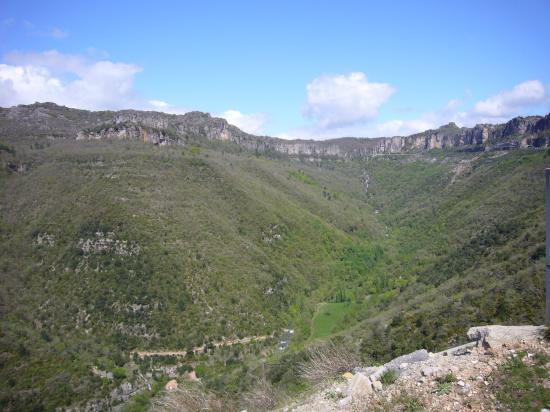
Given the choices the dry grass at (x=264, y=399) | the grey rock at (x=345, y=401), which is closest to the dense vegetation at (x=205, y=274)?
the dry grass at (x=264, y=399)

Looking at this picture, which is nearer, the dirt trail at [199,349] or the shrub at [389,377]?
the shrub at [389,377]

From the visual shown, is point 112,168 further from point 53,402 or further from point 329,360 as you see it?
point 329,360

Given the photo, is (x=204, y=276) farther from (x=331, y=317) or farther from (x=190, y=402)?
(x=190, y=402)

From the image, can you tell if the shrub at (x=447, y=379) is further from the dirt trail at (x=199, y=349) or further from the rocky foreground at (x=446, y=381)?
the dirt trail at (x=199, y=349)

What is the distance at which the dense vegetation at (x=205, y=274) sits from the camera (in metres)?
38.9

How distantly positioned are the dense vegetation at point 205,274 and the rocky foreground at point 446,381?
1092 cm

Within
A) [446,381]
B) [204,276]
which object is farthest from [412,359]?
[204,276]

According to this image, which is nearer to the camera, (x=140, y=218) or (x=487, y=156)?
(x=140, y=218)

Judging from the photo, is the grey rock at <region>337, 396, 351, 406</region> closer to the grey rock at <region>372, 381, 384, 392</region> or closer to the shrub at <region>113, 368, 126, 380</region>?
the grey rock at <region>372, 381, 384, 392</region>

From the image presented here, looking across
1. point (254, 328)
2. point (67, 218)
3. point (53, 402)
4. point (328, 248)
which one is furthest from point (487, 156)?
point (53, 402)

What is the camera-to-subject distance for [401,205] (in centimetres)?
17062

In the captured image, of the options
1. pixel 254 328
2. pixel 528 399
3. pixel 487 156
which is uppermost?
pixel 487 156

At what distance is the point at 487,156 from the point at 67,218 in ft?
507

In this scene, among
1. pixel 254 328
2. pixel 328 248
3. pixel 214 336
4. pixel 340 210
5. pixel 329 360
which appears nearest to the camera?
pixel 329 360
